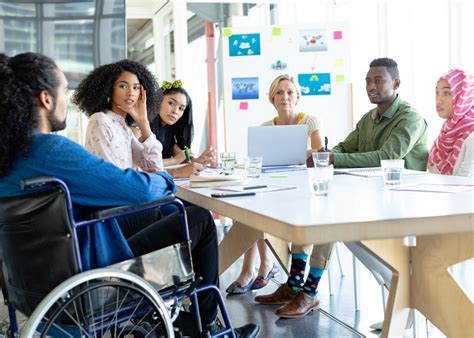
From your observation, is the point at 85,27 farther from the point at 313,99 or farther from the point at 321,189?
the point at 321,189

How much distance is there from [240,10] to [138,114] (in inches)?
165

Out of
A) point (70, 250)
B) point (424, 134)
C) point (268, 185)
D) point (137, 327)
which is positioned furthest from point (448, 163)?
point (70, 250)

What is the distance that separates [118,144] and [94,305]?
3.91 feet

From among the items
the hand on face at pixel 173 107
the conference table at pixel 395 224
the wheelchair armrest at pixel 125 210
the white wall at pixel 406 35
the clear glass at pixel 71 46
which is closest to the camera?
the conference table at pixel 395 224

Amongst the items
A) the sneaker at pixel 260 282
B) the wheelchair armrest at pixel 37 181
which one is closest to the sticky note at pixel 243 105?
the sneaker at pixel 260 282

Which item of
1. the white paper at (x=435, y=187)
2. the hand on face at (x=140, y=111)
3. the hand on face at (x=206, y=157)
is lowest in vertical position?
the white paper at (x=435, y=187)

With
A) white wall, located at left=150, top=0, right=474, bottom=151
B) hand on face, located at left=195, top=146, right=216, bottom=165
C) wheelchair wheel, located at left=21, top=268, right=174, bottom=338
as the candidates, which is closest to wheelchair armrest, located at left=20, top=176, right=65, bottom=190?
wheelchair wheel, located at left=21, top=268, right=174, bottom=338

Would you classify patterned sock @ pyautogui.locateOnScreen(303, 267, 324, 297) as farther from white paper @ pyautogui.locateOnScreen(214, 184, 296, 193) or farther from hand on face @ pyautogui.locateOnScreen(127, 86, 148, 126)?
hand on face @ pyautogui.locateOnScreen(127, 86, 148, 126)

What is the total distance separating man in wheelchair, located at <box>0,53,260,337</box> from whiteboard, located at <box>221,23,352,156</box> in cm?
374

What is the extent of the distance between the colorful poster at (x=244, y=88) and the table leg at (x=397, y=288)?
374cm

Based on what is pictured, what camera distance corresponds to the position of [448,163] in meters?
3.30

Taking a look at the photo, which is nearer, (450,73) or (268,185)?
(268,185)

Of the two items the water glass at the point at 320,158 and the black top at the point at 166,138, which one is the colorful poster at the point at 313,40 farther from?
the water glass at the point at 320,158

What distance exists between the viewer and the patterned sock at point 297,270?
3.06 meters
